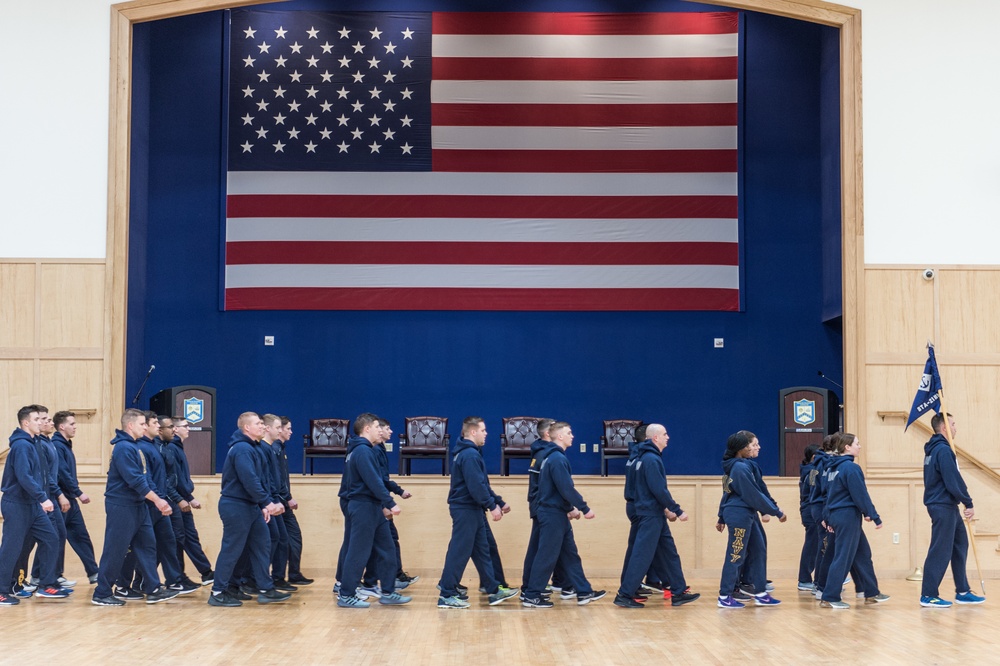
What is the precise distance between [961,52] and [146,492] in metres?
10.2

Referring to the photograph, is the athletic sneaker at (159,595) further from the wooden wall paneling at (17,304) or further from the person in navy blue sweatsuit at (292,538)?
the wooden wall paneling at (17,304)

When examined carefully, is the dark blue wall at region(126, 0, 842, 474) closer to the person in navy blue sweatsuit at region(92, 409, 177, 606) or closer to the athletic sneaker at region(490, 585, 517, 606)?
the athletic sneaker at region(490, 585, 517, 606)

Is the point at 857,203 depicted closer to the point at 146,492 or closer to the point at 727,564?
the point at 727,564

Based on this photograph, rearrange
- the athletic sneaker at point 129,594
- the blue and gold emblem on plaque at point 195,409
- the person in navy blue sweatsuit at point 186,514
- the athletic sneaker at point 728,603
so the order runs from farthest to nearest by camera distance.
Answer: the blue and gold emblem on plaque at point 195,409
the person in navy blue sweatsuit at point 186,514
the athletic sneaker at point 129,594
the athletic sneaker at point 728,603

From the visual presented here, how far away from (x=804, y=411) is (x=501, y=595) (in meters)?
6.80

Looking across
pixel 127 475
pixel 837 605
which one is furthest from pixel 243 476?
pixel 837 605

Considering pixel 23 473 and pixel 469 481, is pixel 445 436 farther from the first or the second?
pixel 23 473

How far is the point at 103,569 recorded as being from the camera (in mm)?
9031

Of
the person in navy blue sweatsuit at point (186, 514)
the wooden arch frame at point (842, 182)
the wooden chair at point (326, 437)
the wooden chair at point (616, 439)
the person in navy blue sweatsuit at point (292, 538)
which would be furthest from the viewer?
the wooden chair at point (616, 439)

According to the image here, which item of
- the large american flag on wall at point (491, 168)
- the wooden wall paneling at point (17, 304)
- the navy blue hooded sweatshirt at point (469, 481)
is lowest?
the navy blue hooded sweatshirt at point (469, 481)

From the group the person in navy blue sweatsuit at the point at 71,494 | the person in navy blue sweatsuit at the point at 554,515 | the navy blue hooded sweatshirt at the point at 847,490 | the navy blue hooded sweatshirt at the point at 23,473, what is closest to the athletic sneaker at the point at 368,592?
the person in navy blue sweatsuit at the point at 554,515

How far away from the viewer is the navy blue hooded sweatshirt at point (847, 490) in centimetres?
887

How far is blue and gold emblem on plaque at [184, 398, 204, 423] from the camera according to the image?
14.0m

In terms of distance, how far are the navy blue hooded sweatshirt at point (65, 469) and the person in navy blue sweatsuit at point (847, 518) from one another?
270 inches
